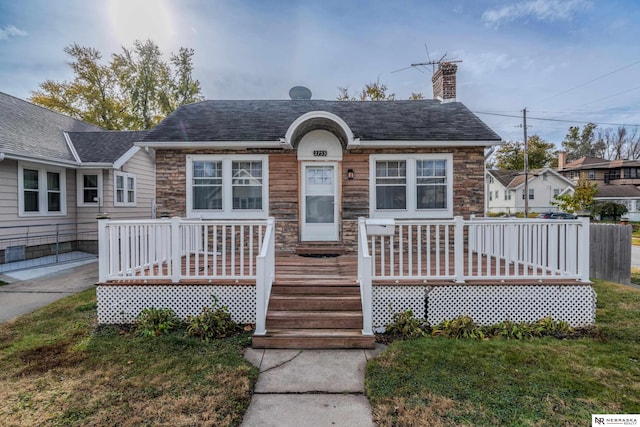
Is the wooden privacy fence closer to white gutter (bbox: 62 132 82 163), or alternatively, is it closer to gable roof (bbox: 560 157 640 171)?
white gutter (bbox: 62 132 82 163)

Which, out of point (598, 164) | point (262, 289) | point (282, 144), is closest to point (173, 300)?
point (262, 289)

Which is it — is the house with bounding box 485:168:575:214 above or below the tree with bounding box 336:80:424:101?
below

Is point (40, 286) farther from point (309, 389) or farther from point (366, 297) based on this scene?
point (366, 297)

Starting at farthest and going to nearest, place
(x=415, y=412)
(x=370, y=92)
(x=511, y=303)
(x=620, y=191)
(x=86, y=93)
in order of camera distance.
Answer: (x=620, y=191) → (x=370, y=92) → (x=86, y=93) → (x=511, y=303) → (x=415, y=412)

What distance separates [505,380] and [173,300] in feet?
14.6

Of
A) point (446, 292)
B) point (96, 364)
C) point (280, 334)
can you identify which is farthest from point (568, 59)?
point (96, 364)

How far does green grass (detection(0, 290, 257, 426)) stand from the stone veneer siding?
11.3 feet

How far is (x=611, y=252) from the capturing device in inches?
297

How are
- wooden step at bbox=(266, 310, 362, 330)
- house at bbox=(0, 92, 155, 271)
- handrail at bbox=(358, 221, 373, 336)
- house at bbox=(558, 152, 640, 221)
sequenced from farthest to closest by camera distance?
house at bbox=(558, 152, 640, 221)
house at bbox=(0, 92, 155, 271)
wooden step at bbox=(266, 310, 362, 330)
handrail at bbox=(358, 221, 373, 336)

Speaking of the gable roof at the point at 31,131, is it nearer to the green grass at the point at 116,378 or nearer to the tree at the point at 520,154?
the green grass at the point at 116,378

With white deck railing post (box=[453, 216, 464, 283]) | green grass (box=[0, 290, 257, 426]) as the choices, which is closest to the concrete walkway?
green grass (box=[0, 290, 257, 426])

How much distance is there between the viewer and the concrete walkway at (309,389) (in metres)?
2.72

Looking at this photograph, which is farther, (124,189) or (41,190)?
(124,189)

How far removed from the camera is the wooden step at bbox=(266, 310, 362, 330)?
429 cm
